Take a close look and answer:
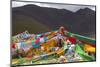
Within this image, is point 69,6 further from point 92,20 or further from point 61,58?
point 61,58

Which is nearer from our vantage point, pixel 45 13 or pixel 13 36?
pixel 13 36

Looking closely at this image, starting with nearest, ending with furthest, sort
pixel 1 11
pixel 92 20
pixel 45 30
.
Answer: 1. pixel 1 11
2. pixel 45 30
3. pixel 92 20

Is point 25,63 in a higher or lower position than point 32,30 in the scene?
lower

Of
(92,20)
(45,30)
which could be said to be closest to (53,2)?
(45,30)

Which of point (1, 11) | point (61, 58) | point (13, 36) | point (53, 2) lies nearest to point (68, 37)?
point (61, 58)

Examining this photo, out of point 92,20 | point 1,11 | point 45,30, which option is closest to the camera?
point 1,11

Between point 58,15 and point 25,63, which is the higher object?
point 58,15

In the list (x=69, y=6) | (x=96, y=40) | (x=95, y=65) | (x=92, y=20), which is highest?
(x=69, y=6)

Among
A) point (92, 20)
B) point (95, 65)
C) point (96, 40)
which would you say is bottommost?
point (95, 65)

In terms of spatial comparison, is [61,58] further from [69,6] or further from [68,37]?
[69,6]
